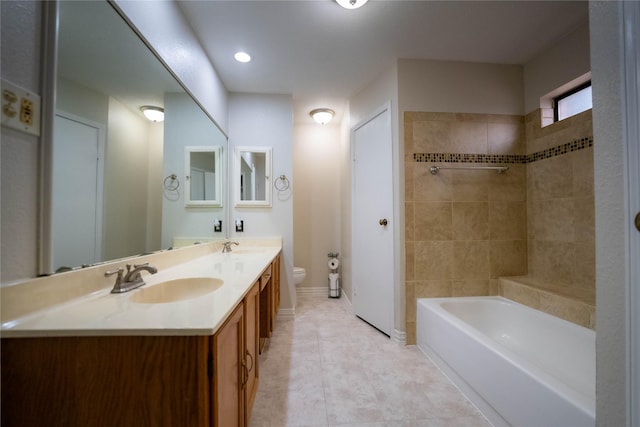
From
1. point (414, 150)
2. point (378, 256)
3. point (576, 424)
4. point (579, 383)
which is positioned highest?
point (414, 150)

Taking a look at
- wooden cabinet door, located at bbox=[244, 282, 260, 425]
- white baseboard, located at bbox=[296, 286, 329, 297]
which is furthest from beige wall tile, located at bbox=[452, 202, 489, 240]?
white baseboard, located at bbox=[296, 286, 329, 297]

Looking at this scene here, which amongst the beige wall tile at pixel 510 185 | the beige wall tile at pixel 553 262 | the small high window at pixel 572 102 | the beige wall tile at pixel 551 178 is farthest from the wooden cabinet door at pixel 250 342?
the small high window at pixel 572 102

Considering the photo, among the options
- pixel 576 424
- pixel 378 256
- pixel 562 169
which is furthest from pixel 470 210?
pixel 576 424

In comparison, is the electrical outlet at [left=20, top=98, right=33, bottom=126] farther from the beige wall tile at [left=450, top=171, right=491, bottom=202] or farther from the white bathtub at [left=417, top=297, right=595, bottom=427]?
the beige wall tile at [left=450, top=171, right=491, bottom=202]

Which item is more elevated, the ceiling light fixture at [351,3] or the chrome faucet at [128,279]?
the ceiling light fixture at [351,3]

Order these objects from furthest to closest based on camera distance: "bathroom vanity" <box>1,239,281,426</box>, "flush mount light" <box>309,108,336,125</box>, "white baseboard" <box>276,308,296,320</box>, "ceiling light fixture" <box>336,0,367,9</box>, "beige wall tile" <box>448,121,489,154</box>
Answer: "flush mount light" <box>309,108,336,125</box>, "white baseboard" <box>276,308,296,320</box>, "beige wall tile" <box>448,121,489,154</box>, "ceiling light fixture" <box>336,0,367,9</box>, "bathroom vanity" <box>1,239,281,426</box>

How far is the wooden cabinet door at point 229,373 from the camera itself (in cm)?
71

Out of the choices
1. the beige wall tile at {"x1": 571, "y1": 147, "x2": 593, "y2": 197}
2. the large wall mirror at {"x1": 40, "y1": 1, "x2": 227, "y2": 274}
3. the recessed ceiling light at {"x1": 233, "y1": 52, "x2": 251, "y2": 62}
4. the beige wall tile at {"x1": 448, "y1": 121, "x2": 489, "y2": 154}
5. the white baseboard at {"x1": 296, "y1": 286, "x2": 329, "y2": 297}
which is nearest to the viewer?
the large wall mirror at {"x1": 40, "y1": 1, "x2": 227, "y2": 274}

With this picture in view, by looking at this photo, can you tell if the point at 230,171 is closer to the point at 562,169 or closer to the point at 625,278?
the point at 625,278

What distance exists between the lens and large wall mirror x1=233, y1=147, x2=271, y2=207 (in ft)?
8.54

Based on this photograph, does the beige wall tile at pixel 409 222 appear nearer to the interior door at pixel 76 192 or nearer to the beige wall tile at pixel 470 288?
the beige wall tile at pixel 470 288

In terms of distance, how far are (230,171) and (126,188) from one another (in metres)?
1.49

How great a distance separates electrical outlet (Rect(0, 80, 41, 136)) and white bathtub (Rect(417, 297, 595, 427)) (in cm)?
210

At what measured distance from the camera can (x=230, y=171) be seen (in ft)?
8.48
